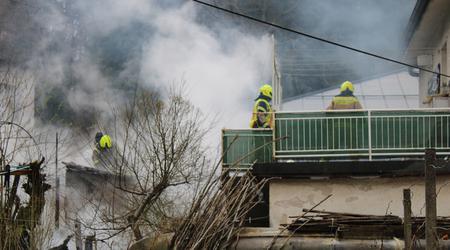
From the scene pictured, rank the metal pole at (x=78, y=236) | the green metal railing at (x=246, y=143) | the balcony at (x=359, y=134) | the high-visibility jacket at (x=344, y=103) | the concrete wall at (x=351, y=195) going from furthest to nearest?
the metal pole at (x=78, y=236) → the high-visibility jacket at (x=344, y=103) → the green metal railing at (x=246, y=143) → the balcony at (x=359, y=134) → the concrete wall at (x=351, y=195)

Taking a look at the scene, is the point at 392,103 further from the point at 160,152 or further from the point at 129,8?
the point at 129,8

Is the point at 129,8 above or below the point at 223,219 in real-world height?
above

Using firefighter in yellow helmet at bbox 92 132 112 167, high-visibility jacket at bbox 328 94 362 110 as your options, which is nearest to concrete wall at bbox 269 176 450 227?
high-visibility jacket at bbox 328 94 362 110

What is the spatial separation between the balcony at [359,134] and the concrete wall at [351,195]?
1.67 ft

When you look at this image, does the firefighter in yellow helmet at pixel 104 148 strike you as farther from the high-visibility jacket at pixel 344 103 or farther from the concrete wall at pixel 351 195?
the concrete wall at pixel 351 195

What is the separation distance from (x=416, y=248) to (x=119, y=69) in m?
23.2

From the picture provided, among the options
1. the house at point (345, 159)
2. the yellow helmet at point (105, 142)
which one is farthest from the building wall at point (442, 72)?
the yellow helmet at point (105, 142)

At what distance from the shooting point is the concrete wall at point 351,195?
1347 cm

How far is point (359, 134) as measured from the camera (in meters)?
14.1

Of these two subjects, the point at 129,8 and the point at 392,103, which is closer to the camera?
the point at 392,103

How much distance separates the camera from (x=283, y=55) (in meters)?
30.8

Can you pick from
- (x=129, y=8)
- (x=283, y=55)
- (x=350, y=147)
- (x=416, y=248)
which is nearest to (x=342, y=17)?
(x=283, y=55)

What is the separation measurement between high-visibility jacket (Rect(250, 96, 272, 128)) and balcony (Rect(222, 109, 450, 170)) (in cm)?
74

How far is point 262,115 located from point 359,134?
172 centimetres
